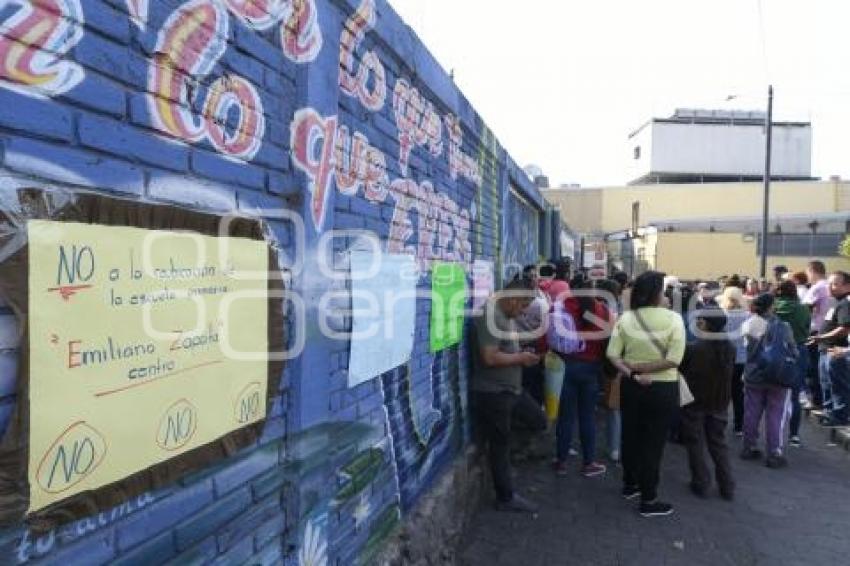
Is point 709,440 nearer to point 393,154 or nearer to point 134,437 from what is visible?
point 393,154

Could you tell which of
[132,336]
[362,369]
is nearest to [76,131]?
[132,336]

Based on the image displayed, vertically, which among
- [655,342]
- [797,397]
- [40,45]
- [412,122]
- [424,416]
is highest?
[412,122]

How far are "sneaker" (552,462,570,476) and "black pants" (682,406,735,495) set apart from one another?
1.11 m

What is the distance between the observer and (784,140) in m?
57.5

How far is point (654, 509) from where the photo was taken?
548cm

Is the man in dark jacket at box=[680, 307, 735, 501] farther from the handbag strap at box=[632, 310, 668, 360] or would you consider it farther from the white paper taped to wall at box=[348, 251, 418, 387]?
the white paper taped to wall at box=[348, 251, 418, 387]

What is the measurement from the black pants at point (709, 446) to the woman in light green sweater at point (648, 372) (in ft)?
1.63

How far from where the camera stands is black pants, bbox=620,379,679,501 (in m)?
5.41

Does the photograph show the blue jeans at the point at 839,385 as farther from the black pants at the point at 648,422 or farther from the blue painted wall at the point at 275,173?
the blue painted wall at the point at 275,173

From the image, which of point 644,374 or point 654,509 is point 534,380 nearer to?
point 644,374

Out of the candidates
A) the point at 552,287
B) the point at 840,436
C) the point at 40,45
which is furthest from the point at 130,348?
the point at 840,436

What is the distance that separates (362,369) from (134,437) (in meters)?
1.63

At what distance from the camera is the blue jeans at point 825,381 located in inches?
326

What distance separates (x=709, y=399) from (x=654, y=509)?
106cm
